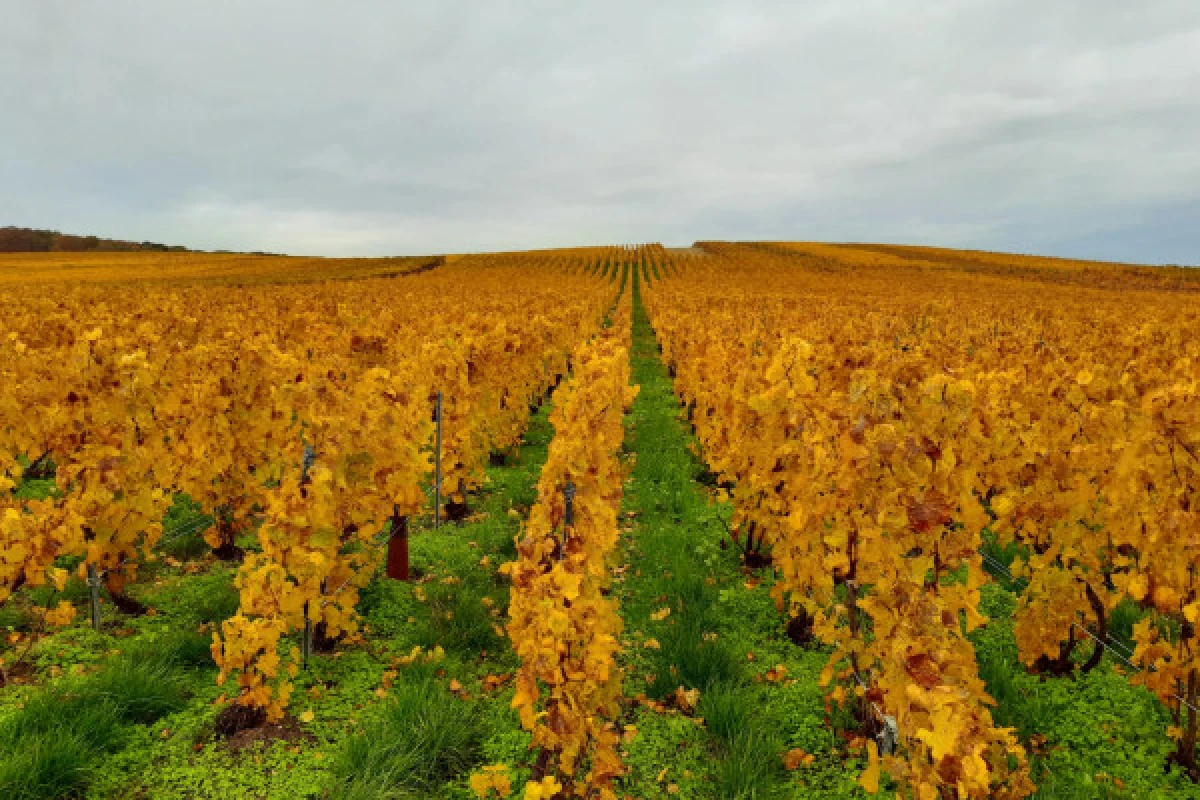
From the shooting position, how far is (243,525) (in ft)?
20.9

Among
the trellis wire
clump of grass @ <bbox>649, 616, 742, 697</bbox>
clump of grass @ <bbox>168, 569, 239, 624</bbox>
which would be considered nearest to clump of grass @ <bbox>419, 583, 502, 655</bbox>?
clump of grass @ <bbox>649, 616, 742, 697</bbox>

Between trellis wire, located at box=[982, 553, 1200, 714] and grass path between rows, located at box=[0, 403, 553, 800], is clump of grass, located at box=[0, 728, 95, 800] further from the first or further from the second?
trellis wire, located at box=[982, 553, 1200, 714]

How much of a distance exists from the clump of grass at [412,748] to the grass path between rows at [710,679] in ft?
3.44

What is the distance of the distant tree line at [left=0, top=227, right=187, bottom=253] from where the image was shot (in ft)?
265

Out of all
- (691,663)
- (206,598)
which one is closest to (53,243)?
(206,598)

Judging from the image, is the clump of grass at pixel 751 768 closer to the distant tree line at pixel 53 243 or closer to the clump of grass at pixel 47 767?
the clump of grass at pixel 47 767

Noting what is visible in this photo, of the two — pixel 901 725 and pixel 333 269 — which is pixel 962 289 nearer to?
pixel 901 725

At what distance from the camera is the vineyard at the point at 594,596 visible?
3250mm

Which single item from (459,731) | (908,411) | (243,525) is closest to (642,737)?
(459,731)

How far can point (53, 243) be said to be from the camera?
82062 mm

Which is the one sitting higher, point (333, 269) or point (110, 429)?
point (333, 269)

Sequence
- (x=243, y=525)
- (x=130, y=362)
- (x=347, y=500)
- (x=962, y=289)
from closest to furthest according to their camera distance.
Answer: (x=347, y=500) < (x=130, y=362) < (x=243, y=525) < (x=962, y=289)

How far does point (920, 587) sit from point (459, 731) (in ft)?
9.30

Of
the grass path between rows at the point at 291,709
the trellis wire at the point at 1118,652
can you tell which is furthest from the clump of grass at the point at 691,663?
the trellis wire at the point at 1118,652
